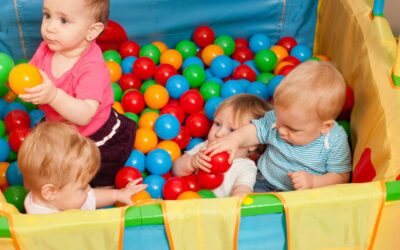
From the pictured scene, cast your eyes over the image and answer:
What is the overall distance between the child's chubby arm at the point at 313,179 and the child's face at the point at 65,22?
0.62 metres

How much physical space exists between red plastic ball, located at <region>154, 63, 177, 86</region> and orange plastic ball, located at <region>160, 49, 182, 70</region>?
0.06m

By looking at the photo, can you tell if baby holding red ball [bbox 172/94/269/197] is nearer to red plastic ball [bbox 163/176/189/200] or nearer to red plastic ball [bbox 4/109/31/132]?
red plastic ball [bbox 163/176/189/200]

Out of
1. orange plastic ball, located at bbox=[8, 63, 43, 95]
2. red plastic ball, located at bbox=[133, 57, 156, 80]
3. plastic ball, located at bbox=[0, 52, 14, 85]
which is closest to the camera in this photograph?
orange plastic ball, located at bbox=[8, 63, 43, 95]

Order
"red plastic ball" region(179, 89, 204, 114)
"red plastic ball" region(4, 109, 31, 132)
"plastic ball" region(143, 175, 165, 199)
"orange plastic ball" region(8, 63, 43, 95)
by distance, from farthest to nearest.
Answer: "red plastic ball" region(179, 89, 204, 114) → "red plastic ball" region(4, 109, 31, 132) → "plastic ball" region(143, 175, 165, 199) → "orange plastic ball" region(8, 63, 43, 95)

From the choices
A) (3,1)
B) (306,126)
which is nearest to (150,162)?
(306,126)

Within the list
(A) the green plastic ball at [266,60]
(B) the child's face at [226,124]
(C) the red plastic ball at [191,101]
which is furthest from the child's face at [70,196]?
(A) the green plastic ball at [266,60]

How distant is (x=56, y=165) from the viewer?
1.07 m

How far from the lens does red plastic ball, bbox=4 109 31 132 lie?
1704 millimetres

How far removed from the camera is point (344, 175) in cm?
136

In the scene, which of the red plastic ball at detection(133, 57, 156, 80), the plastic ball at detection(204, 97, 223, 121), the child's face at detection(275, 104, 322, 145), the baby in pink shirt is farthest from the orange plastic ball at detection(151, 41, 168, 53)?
the child's face at detection(275, 104, 322, 145)

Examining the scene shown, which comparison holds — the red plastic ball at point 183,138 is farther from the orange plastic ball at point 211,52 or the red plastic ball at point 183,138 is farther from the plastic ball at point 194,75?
the orange plastic ball at point 211,52

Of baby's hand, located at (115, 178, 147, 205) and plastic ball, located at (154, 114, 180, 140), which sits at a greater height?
plastic ball, located at (154, 114, 180, 140)

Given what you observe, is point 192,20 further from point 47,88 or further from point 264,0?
point 47,88

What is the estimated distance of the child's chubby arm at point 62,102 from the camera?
110cm
